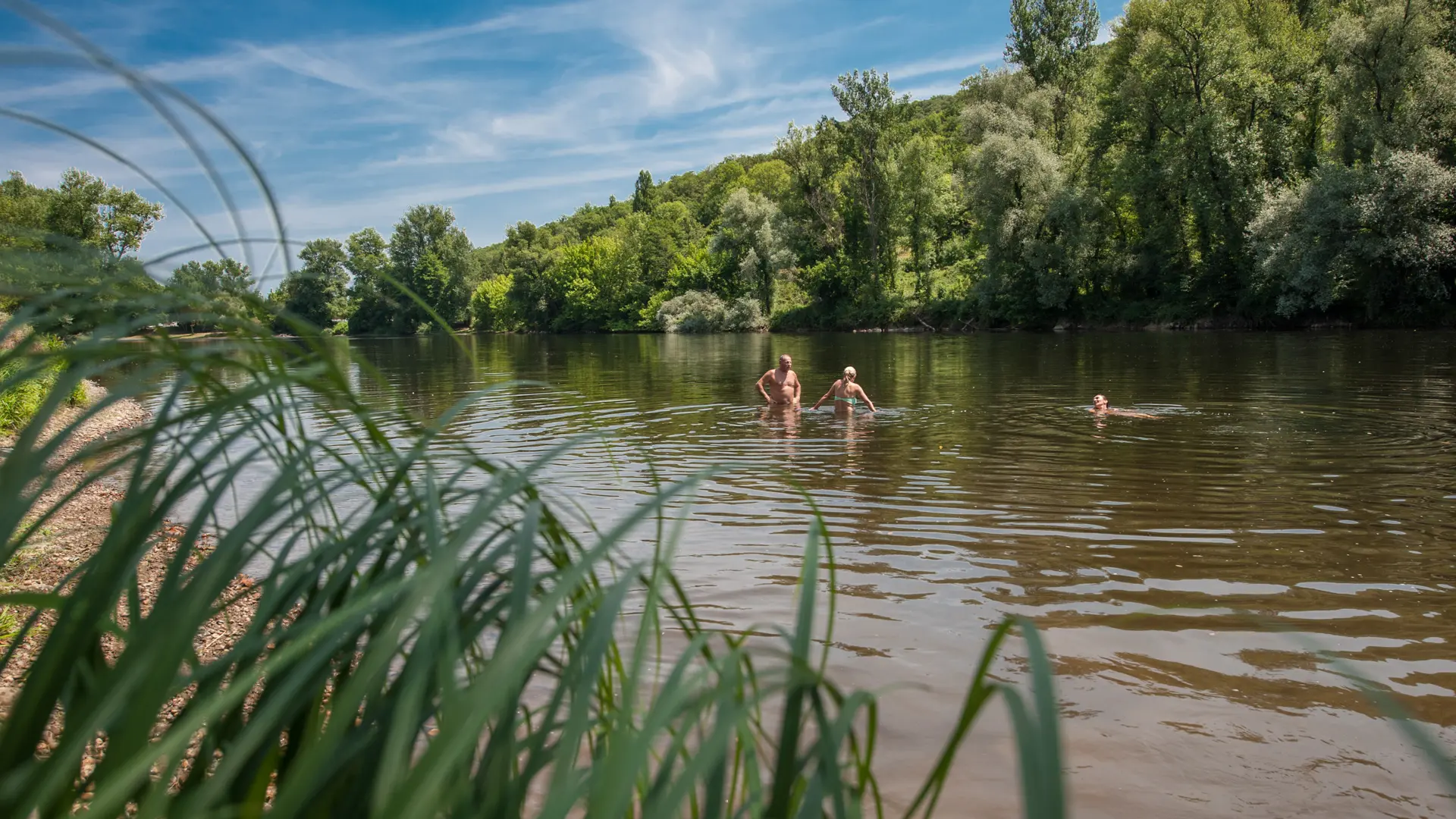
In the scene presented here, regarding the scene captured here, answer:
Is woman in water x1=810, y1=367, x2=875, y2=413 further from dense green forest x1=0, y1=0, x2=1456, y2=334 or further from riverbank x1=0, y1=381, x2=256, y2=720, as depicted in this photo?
riverbank x1=0, y1=381, x2=256, y2=720

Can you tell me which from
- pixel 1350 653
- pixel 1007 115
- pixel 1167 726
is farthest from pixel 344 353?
pixel 1007 115

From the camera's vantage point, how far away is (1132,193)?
40.5m

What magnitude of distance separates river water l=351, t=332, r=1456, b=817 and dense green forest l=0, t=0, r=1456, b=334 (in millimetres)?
3125

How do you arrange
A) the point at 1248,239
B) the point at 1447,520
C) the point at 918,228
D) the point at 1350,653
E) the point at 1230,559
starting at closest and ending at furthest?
the point at 1350,653 < the point at 1230,559 < the point at 1447,520 < the point at 1248,239 < the point at 918,228

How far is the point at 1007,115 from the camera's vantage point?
146 feet

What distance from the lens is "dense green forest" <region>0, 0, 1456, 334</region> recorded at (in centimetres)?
3109

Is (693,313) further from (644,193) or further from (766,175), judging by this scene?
(644,193)

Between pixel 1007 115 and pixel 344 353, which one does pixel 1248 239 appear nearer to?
pixel 1007 115

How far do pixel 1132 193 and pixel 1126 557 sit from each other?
38.6m

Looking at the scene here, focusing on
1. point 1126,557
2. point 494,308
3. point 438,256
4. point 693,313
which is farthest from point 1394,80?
point 438,256

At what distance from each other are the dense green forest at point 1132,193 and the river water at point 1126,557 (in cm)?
312

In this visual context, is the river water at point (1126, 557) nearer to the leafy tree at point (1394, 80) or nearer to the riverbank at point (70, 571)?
the riverbank at point (70, 571)

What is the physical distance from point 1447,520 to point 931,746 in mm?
5482

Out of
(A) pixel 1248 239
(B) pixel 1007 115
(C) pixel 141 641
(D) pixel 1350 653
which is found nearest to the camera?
(C) pixel 141 641
